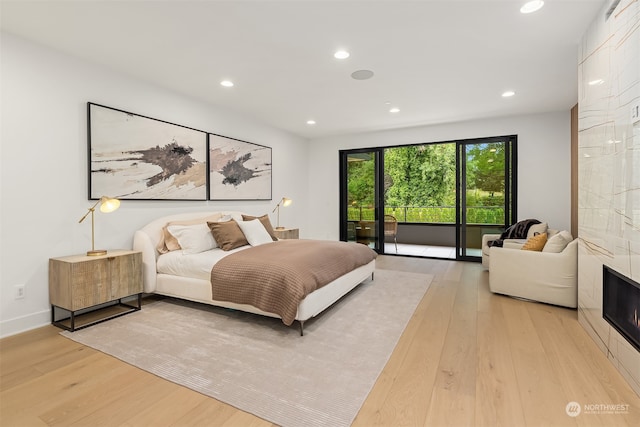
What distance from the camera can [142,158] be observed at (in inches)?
148

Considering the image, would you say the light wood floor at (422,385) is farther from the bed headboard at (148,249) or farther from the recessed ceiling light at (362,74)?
the recessed ceiling light at (362,74)

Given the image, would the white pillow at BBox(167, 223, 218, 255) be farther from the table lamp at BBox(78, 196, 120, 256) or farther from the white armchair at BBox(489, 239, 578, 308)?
the white armchair at BBox(489, 239, 578, 308)

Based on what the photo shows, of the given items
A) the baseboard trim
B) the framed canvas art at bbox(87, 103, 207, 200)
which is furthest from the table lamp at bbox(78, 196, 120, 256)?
the baseboard trim

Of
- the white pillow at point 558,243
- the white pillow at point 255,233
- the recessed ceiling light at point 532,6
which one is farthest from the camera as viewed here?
the white pillow at point 255,233

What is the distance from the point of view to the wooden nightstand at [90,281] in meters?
2.78

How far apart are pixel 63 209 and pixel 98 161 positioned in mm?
609

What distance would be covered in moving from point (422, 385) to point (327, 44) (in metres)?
2.94

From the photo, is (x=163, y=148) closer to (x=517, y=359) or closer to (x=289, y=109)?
(x=289, y=109)

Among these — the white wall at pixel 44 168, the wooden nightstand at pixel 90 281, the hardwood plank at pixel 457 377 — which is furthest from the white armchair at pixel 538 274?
the white wall at pixel 44 168

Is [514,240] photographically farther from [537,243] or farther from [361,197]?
[361,197]

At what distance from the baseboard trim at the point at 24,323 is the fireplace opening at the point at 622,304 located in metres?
4.75

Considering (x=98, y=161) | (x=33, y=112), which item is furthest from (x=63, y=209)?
(x=33, y=112)

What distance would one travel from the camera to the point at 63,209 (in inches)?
121

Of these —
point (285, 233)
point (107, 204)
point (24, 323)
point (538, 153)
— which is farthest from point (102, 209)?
point (538, 153)
